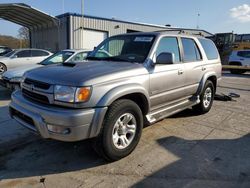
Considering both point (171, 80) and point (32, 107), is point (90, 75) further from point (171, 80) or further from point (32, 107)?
point (171, 80)

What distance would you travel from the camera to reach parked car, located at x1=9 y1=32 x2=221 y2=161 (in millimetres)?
3182

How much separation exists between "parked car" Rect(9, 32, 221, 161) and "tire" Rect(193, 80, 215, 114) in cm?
76

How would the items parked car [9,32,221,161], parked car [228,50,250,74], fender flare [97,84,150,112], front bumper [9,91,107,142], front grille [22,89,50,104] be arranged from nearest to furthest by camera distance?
front bumper [9,91,107,142]
parked car [9,32,221,161]
fender flare [97,84,150,112]
front grille [22,89,50,104]
parked car [228,50,250,74]

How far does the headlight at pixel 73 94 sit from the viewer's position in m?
3.17

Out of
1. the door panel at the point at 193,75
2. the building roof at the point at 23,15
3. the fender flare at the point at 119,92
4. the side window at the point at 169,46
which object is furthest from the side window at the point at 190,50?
the building roof at the point at 23,15

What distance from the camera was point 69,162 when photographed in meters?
3.68

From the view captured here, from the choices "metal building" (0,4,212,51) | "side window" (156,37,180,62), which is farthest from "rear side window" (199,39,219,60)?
"metal building" (0,4,212,51)

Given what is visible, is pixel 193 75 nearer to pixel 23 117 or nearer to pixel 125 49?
pixel 125 49

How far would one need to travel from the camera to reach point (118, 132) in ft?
12.1

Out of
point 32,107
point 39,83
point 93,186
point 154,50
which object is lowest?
point 93,186

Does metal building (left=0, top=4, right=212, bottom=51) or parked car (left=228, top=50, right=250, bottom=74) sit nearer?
parked car (left=228, top=50, right=250, bottom=74)

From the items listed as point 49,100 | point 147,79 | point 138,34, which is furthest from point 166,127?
point 49,100

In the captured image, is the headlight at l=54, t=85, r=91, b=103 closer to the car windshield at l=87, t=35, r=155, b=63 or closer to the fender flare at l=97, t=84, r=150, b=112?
the fender flare at l=97, t=84, r=150, b=112

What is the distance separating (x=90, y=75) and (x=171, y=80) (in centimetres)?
181
